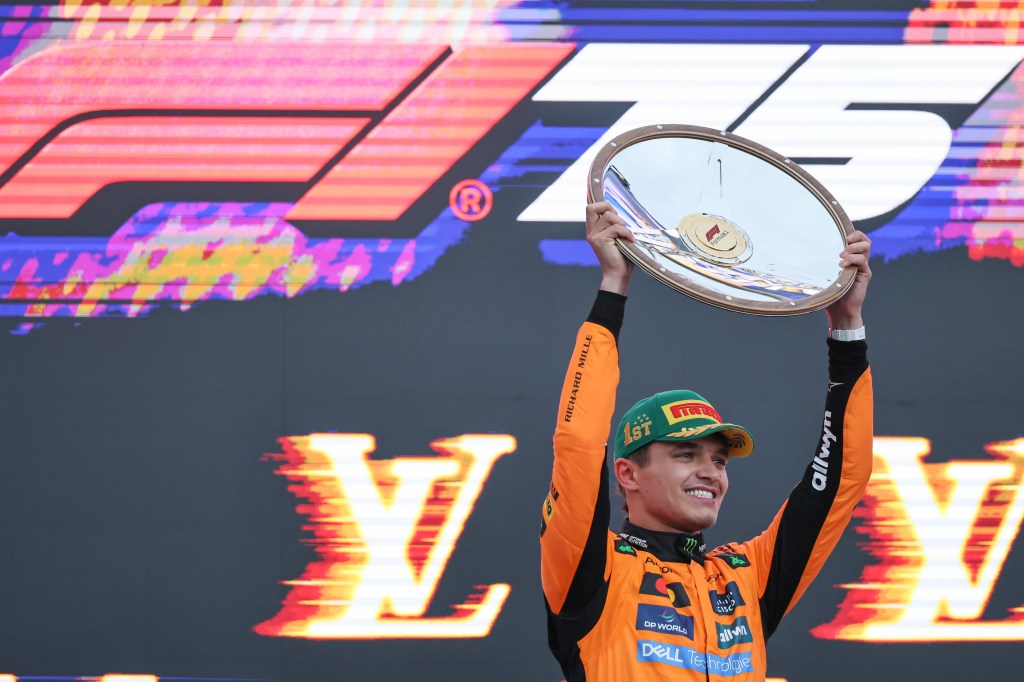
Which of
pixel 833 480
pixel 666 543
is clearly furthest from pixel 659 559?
pixel 833 480

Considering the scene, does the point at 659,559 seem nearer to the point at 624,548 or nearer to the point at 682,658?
the point at 624,548

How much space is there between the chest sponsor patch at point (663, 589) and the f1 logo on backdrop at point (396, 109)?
1.39 metres

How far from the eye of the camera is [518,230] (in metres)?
2.82

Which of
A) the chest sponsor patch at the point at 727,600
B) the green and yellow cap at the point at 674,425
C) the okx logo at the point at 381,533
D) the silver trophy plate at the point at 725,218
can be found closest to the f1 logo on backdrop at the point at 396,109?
the okx logo at the point at 381,533

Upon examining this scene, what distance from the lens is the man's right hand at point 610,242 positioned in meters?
1.56

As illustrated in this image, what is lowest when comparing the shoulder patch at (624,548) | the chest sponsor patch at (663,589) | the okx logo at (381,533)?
the okx logo at (381,533)

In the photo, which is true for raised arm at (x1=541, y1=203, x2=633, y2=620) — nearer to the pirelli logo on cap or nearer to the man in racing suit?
the man in racing suit

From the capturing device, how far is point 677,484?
1.68 meters

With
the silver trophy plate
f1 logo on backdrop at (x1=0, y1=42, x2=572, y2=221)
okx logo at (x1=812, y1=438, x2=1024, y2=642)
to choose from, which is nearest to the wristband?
the silver trophy plate

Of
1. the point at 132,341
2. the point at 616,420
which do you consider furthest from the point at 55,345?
the point at 616,420

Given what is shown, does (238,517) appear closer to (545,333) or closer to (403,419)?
(403,419)

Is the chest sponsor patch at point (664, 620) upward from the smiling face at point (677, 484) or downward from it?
downward

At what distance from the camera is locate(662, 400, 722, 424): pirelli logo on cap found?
170 centimetres

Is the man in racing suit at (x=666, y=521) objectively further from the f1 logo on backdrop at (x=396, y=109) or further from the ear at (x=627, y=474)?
the f1 logo on backdrop at (x=396, y=109)
